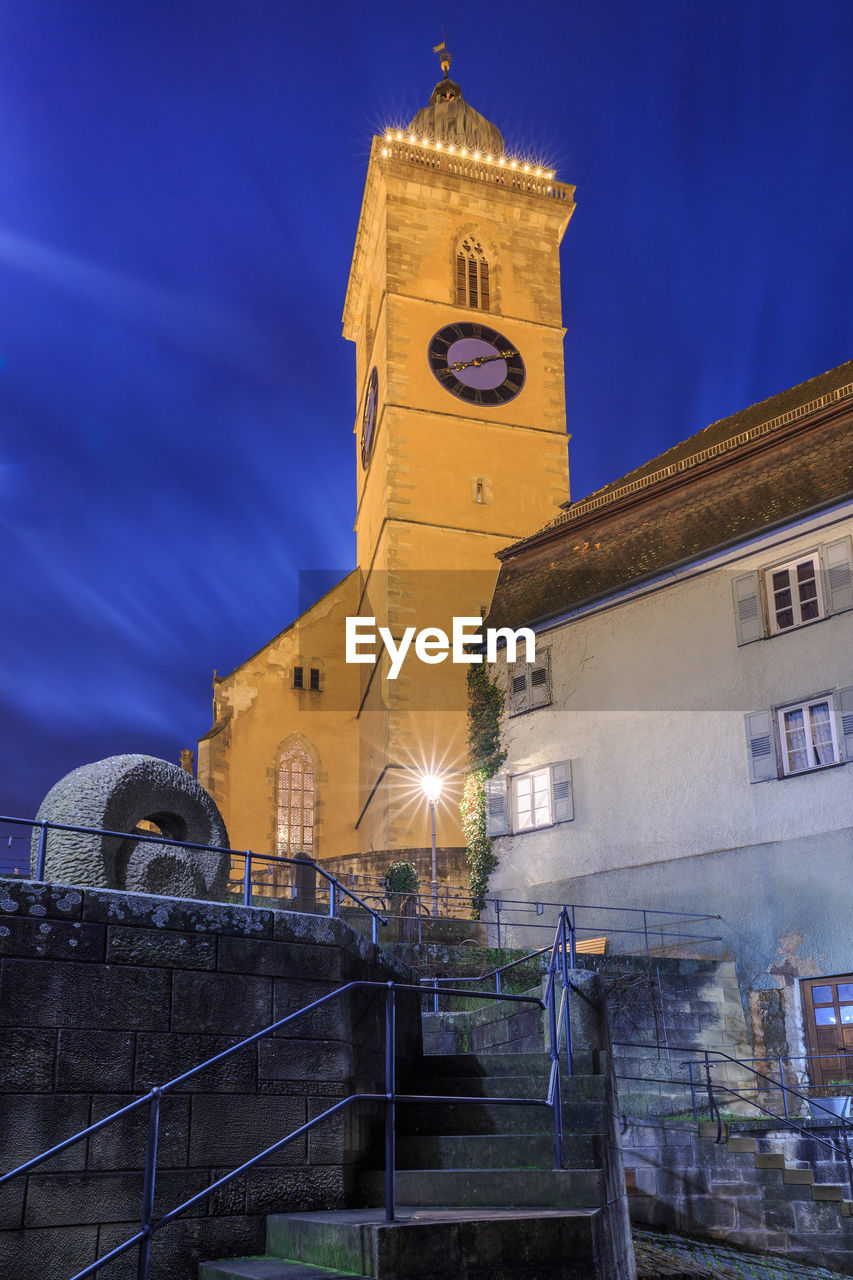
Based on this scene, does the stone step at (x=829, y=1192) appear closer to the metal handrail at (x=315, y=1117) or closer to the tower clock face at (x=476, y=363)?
the metal handrail at (x=315, y=1117)

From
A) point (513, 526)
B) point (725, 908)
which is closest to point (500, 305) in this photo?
point (513, 526)

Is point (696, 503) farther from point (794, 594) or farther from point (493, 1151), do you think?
point (493, 1151)

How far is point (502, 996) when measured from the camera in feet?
24.9

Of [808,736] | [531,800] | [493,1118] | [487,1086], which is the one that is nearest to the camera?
[493,1118]

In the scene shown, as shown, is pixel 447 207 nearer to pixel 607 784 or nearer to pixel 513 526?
pixel 513 526

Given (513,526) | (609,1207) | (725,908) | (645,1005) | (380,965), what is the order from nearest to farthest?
1. (609,1207)
2. (380,965)
3. (645,1005)
4. (725,908)
5. (513,526)

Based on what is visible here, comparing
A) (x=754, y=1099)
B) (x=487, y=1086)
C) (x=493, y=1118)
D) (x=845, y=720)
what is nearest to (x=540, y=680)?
(x=845, y=720)

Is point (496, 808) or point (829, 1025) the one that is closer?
→ point (829, 1025)

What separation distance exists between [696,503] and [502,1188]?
16944mm

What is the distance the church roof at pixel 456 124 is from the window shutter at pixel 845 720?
30883mm

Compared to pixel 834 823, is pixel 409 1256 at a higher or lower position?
lower

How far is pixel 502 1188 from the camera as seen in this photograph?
650cm

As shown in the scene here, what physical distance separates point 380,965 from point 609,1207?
266 centimetres

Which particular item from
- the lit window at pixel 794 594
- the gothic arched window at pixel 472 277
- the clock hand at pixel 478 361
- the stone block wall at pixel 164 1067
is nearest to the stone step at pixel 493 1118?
the stone block wall at pixel 164 1067
